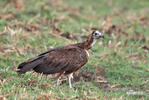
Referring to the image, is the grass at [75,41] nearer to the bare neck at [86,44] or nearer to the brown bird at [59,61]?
the brown bird at [59,61]

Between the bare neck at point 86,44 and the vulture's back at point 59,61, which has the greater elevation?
the bare neck at point 86,44

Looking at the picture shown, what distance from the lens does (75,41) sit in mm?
10656

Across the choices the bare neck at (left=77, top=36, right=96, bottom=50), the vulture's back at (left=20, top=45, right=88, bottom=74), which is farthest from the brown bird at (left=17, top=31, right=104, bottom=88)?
the bare neck at (left=77, top=36, right=96, bottom=50)

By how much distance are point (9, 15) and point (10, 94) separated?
19.5 feet

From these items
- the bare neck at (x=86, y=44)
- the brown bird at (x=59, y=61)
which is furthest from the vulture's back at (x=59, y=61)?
the bare neck at (x=86, y=44)

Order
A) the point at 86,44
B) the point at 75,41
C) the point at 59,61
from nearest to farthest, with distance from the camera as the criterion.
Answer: the point at 59,61
the point at 86,44
the point at 75,41

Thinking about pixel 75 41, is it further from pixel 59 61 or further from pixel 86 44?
pixel 59 61

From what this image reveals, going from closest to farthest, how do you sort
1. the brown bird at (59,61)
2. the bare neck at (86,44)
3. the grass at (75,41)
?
the grass at (75,41), the brown bird at (59,61), the bare neck at (86,44)

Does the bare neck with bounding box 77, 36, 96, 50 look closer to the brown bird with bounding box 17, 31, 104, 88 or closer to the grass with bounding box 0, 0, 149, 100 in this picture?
the brown bird with bounding box 17, 31, 104, 88

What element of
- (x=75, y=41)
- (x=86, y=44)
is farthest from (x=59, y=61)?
(x=75, y=41)

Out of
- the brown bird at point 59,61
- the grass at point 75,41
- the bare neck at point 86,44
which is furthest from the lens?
the bare neck at point 86,44

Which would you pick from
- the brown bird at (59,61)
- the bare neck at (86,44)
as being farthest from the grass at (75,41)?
the bare neck at (86,44)

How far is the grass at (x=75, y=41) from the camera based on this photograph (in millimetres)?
7012

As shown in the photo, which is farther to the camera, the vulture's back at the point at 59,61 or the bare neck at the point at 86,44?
the bare neck at the point at 86,44
